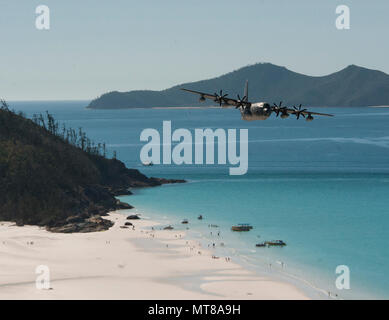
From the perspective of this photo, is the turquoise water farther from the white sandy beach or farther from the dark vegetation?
→ the dark vegetation

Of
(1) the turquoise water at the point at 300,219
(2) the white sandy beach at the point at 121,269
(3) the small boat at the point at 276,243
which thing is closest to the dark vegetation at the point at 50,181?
(2) the white sandy beach at the point at 121,269

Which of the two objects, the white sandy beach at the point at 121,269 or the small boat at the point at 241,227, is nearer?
the white sandy beach at the point at 121,269

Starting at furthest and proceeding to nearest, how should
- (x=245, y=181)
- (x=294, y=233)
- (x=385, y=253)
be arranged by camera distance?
1. (x=245, y=181)
2. (x=294, y=233)
3. (x=385, y=253)

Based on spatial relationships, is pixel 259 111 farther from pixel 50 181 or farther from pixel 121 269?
pixel 50 181

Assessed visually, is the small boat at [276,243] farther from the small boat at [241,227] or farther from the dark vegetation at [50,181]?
the dark vegetation at [50,181]

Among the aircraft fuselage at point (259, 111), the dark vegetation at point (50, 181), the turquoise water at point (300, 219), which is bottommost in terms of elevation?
the turquoise water at point (300, 219)
